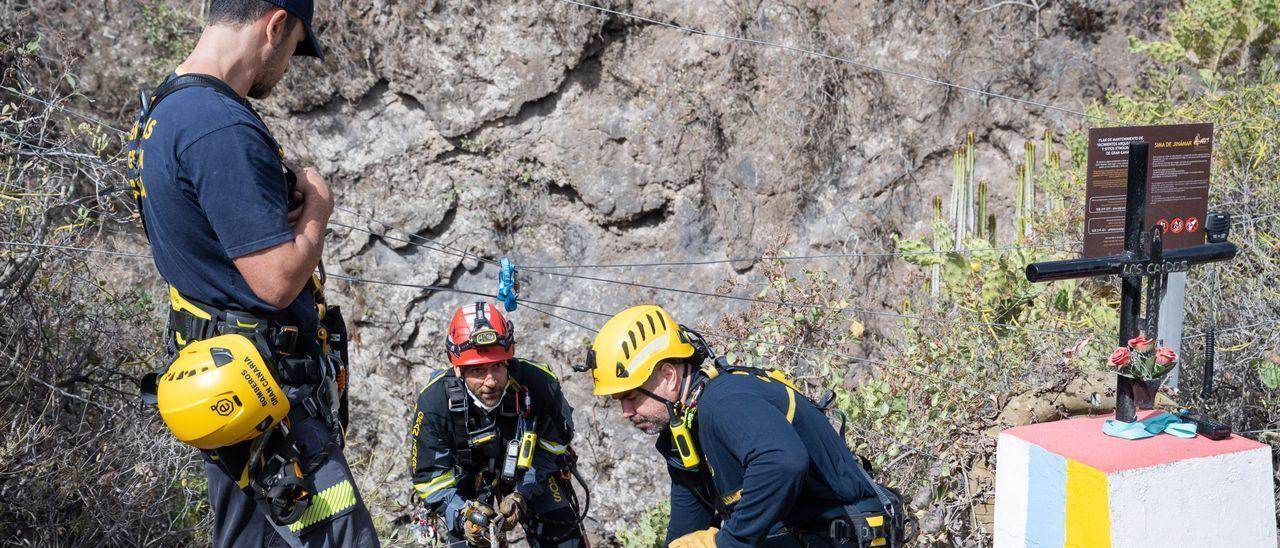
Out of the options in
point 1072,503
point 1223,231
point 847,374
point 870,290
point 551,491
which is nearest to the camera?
point 1072,503

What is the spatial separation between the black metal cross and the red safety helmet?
2.31 meters

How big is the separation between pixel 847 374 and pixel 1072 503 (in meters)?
3.20

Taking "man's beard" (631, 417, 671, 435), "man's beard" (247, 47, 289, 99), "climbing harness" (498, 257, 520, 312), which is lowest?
"man's beard" (631, 417, 671, 435)

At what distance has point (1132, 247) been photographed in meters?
3.61

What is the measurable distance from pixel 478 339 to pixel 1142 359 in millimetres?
2764

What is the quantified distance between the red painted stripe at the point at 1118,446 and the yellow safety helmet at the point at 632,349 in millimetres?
1478

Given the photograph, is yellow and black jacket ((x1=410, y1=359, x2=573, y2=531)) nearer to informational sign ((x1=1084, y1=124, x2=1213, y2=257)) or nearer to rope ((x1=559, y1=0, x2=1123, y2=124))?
informational sign ((x1=1084, y1=124, x2=1213, y2=257))

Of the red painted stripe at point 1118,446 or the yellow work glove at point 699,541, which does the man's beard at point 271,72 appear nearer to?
the yellow work glove at point 699,541

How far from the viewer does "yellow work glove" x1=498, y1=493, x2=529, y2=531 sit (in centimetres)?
409

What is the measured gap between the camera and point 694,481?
3375 millimetres

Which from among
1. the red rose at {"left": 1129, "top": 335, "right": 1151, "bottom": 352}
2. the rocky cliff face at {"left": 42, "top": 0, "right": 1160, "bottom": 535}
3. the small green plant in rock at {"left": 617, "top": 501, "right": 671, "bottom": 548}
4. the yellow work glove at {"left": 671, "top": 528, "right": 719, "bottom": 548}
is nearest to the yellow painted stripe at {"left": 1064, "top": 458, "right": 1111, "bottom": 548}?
the red rose at {"left": 1129, "top": 335, "right": 1151, "bottom": 352}

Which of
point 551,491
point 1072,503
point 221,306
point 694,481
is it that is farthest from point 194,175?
point 1072,503

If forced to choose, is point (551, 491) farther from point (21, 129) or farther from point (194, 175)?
point (21, 129)

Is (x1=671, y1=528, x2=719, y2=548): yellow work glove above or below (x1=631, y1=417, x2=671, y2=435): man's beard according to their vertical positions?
below
